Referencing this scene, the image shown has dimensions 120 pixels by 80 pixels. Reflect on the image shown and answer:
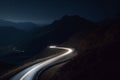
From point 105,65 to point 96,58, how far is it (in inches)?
162

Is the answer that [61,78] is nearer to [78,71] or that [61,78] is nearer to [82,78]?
[78,71]

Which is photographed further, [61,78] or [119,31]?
[119,31]

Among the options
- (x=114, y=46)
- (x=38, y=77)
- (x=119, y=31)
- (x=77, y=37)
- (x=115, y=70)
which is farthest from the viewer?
(x=77, y=37)

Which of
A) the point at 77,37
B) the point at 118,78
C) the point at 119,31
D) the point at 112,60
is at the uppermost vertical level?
the point at 77,37

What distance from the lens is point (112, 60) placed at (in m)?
34.8

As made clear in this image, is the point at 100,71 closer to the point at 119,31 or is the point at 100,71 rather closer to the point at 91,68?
the point at 91,68

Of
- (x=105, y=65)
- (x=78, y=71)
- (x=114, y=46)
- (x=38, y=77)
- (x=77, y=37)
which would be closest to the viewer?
(x=105, y=65)

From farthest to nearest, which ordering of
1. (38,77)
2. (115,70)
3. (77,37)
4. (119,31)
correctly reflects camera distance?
(77,37)
(119,31)
(38,77)
(115,70)

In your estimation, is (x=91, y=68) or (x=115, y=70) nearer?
(x=115, y=70)

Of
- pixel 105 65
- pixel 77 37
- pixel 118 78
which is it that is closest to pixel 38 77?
pixel 105 65

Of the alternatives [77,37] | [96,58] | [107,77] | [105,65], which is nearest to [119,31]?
[96,58]

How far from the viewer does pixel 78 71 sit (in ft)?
120

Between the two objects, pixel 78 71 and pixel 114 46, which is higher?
pixel 114 46

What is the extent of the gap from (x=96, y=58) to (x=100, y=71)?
5428mm
